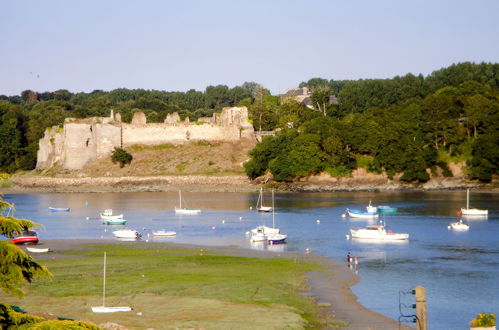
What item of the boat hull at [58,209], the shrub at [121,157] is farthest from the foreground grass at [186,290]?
the shrub at [121,157]

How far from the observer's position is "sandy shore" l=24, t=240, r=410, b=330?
2664cm

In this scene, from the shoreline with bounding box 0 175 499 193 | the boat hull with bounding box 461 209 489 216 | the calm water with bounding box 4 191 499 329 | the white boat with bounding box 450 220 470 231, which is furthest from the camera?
the shoreline with bounding box 0 175 499 193

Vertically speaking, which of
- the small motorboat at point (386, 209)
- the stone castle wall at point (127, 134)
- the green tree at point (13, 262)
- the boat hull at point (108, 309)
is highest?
the stone castle wall at point (127, 134)

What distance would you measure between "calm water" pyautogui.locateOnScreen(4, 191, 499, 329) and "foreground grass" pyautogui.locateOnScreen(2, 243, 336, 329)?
3.71m

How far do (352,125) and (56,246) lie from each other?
63155 mm

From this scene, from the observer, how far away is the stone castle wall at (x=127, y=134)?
118 metres

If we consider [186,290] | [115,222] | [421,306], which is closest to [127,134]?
[115,222]

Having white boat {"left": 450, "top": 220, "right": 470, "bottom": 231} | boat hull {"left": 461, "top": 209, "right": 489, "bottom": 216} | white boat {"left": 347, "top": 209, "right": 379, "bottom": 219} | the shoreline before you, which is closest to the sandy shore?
white boat {"left": 450, "top": 220, "right": 470, "bottom": 231}

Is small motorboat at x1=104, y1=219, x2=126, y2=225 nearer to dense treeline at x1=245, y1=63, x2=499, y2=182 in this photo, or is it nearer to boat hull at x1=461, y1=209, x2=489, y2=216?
boat hull at x1=461, y1=209, x2=489, y2=216

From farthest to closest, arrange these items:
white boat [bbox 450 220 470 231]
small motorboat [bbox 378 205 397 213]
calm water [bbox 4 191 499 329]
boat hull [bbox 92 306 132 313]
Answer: small motorboat [bbox 378 205 397 213] < white boat [bbox 450 220 470 231] < calm water [bbox 4 191 499 329] < boat hull [bbox 92 306 132 313]

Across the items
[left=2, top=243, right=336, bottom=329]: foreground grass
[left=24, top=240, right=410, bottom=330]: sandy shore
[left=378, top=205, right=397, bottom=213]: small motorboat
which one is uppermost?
[left=378, top=205, right=397, bottom=213]: small motorboat

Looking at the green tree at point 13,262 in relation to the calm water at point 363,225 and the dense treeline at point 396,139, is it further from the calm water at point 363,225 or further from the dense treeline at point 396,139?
the dense treeline at point 396,139

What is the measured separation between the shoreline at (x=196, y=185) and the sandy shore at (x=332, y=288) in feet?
176

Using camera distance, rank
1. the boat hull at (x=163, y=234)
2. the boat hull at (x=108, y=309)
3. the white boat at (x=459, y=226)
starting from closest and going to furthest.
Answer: the boat hull at (x=108, y=309) < the boat hull at (x=163, y=234) < the white boat at (x=459, y=226)
